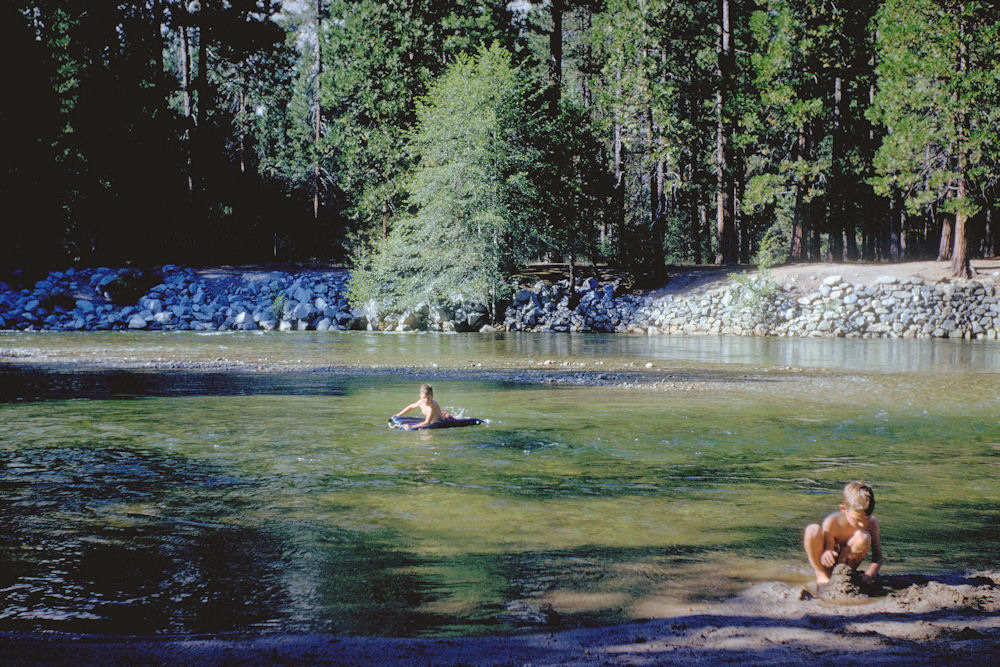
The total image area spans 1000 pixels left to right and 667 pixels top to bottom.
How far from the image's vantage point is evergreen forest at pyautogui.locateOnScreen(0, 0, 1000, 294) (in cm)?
3575

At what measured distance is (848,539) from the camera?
22.5 ft

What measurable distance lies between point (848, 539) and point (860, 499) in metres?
0.35

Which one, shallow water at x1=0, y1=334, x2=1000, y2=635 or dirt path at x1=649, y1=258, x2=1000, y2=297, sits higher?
dirt path at x1=649, y1=258, x2=1000, y2=297

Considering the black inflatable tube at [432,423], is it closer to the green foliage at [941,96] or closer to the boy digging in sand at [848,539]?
the boy digging in sand at [848,539]

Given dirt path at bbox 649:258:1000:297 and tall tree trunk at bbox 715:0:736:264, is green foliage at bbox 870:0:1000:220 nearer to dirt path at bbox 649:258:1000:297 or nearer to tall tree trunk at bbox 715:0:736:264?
dirt path at bbox 649:258:1000:297

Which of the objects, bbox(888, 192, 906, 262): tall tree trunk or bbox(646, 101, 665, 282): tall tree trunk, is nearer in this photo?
bbox(646, 101, 665, 282): tall tree trunk

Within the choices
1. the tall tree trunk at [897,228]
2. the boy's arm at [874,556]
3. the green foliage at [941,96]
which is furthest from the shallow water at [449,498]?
the tall tree trunk at [897,228]

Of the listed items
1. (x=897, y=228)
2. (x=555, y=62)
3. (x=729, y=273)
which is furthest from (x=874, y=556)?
(x=897, y=228)

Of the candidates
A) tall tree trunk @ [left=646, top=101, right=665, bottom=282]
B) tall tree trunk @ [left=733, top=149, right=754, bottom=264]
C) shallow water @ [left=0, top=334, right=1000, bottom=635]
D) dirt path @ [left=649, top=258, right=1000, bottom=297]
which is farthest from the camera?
tall tree trunk @ [left=733, top=149, right=754, bottom=264]

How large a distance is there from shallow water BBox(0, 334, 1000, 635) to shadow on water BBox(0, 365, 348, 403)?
16 centimetres

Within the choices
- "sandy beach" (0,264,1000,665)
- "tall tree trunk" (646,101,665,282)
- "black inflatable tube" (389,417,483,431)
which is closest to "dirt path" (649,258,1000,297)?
"tall tree trunk" (646,101,665,282)

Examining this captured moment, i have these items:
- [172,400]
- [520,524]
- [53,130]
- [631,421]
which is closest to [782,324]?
[631,421]

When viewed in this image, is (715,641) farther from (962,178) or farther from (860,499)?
(962,178)

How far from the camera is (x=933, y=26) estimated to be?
33.8 metres
